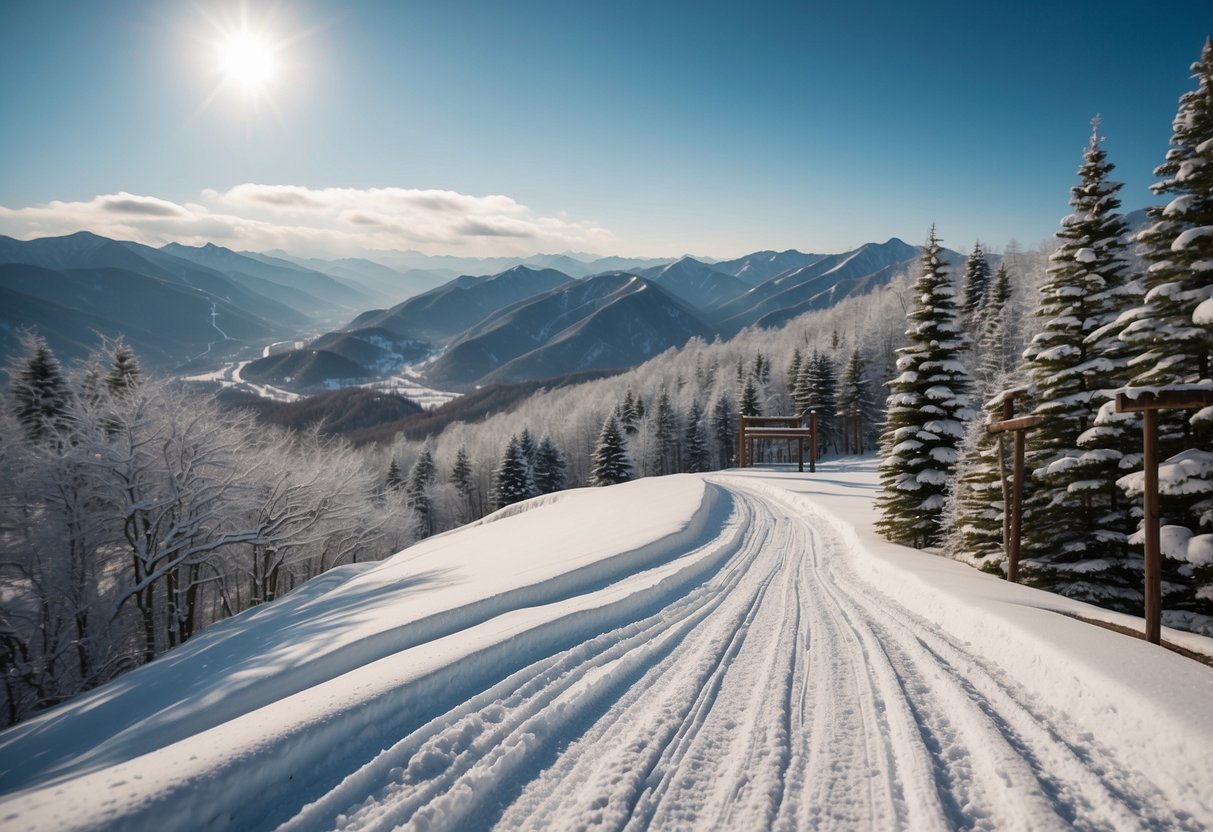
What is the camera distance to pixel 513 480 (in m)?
45.1

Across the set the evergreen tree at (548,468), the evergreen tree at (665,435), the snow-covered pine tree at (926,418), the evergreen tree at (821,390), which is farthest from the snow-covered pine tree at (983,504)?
the evergreen tree at (665,435)

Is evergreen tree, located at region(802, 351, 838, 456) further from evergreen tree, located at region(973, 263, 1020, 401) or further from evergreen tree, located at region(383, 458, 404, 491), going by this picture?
evergreen tree, located at region(383, 458, 404, 491)

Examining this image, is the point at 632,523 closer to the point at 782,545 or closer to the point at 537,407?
the point at 782,545

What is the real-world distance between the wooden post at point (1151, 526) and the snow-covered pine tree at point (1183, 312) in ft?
8.97

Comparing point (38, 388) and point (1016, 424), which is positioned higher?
point (38, 388)

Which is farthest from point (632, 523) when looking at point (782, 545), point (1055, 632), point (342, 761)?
point (342, 761)

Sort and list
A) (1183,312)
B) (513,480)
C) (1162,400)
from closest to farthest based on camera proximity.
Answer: (1162,400) < (1183,312) < (513,480)

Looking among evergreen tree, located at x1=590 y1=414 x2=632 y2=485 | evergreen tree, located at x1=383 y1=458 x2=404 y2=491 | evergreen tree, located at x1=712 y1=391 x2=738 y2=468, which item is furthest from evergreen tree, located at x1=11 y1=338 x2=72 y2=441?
evergreen tree, located at x1=712 y1=391 x2=738 y2=468

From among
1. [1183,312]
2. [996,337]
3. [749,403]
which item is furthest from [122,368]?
[996,337]

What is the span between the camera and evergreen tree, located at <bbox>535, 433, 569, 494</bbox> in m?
48.0

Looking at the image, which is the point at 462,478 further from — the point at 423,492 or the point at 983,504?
Result: the point at 983,504

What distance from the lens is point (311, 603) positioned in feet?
38.8

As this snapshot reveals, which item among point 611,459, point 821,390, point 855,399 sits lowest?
point 611,459

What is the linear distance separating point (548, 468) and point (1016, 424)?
4198cm
